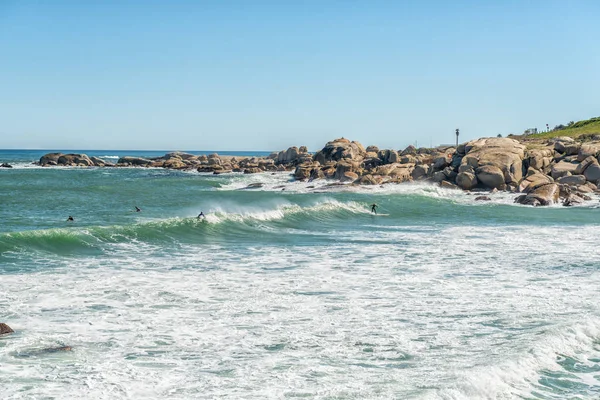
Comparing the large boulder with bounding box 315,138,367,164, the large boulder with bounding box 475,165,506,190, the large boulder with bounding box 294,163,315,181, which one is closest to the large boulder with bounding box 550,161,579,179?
the large boulder with bounding box 475,165,506,190

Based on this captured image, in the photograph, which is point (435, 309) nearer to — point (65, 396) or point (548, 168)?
point (65, 396)

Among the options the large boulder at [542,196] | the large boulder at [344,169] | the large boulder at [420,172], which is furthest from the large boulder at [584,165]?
the large boulder at [344,169]

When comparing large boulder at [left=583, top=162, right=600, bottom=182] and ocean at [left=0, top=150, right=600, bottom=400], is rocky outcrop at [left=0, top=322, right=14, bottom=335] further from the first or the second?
large boulder at [left=583, top=162, right=600, bottom=182]

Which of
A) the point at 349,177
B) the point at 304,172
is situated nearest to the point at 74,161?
the point at 304,172

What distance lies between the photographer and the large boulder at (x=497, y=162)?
54.7 m

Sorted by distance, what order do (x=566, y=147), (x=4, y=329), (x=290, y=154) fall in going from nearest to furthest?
(x=4, y=329), (x=566, y=147), (x=290, y=154)

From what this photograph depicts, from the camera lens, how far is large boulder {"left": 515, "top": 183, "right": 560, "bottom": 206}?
45.8 meters

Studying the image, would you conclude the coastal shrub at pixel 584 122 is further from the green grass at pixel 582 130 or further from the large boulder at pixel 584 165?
the large boulder at pixel 584 165

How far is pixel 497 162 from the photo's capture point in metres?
55.7

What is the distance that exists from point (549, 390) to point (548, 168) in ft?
164

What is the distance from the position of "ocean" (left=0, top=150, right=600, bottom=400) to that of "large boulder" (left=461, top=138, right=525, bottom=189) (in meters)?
23.3

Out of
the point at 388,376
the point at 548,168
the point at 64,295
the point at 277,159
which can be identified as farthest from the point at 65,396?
the point at 277,159

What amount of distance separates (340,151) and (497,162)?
30047 mm

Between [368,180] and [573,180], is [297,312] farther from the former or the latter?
[368,180]
